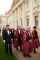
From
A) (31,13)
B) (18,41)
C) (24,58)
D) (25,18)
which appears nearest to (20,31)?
(18,41)

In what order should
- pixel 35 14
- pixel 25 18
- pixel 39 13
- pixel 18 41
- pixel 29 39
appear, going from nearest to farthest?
pixel 29 39 → pixel 18 41 → pixel 39 13 → pixel 35 14 → pixel 25 18

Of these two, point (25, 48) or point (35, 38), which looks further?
point (35, 38)

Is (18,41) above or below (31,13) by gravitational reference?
below

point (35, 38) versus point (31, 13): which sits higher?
point (31, 13)

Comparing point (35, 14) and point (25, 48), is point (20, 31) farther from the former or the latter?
point (35, 14)

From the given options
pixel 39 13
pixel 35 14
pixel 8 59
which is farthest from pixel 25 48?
pixel 35 14

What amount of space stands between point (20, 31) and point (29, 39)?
76.2 inches

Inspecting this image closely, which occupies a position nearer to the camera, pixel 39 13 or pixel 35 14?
pixel 39 13

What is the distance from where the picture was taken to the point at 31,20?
2641 centimetres

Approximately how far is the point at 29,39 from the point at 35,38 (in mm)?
1259

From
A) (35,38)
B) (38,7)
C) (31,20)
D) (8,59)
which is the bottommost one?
(8,59)

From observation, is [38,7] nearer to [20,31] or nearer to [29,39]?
[20,31]

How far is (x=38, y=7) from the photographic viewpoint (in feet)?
77.1

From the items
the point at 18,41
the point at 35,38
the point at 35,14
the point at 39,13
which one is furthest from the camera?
the point at 35,14
